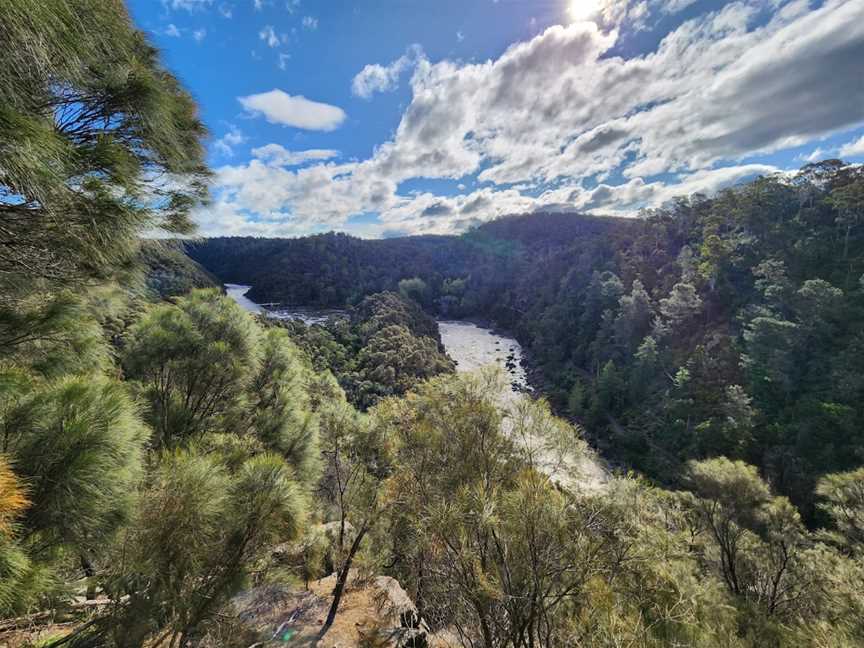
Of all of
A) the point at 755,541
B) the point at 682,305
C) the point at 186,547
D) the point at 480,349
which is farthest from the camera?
the point at 480,349

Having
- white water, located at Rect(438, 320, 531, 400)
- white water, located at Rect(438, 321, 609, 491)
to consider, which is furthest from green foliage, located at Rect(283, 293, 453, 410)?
white water, located at Rect(438, 321, 609, 491)

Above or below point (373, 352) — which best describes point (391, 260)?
above

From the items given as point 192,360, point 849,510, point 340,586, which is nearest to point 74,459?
point 192,360

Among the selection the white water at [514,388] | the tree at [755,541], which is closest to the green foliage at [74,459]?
the white water at [514,388]

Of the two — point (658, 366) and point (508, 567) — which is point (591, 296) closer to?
point (658, 366)

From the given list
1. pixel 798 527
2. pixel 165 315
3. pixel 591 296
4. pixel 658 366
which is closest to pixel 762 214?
pixel 591 296

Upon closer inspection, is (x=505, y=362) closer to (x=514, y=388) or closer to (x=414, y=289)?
(x=514, y=388)
